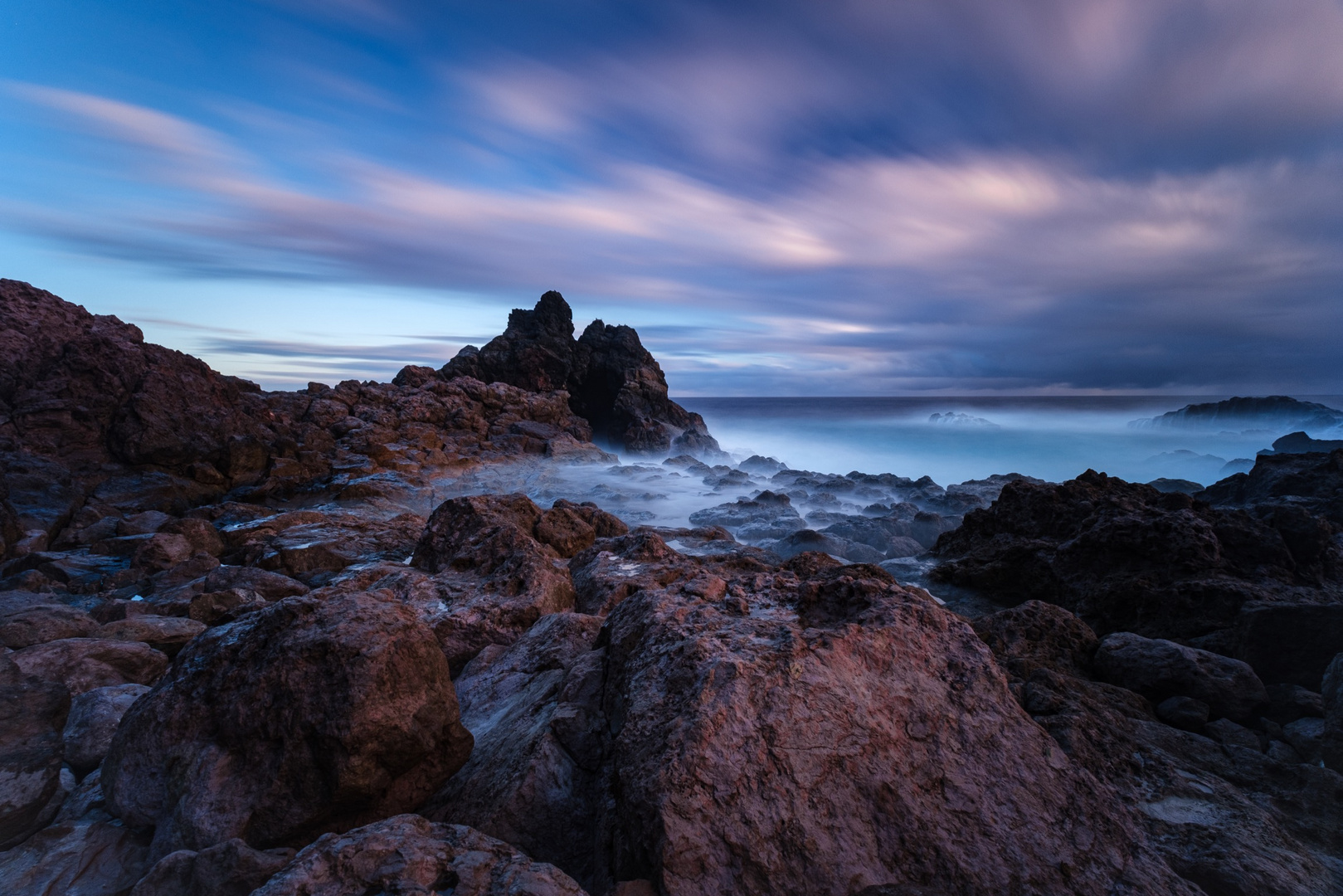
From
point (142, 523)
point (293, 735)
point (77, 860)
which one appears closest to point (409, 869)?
point (293, 735)

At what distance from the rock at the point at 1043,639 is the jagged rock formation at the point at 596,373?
3628 cm

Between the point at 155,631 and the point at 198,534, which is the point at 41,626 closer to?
the point at 155,631

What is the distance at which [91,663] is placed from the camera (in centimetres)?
489

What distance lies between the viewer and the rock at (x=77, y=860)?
2.69 meters

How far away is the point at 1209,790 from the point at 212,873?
468 cm

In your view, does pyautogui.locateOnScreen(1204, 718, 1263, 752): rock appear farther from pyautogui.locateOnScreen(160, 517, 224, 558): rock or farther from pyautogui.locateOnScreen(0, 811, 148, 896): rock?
pyautogui.locateOnScreen(160, 517, 224, 558): rock

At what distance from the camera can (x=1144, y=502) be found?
366 inches

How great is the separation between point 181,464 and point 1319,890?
70.6ft

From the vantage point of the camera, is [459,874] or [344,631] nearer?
[459,874]

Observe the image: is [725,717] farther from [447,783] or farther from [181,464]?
[181,464]

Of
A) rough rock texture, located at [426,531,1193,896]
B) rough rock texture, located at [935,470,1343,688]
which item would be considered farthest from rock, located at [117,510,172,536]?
rough rock texture, located at [935,470,1343,688]

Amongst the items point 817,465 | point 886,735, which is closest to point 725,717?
point 886,735

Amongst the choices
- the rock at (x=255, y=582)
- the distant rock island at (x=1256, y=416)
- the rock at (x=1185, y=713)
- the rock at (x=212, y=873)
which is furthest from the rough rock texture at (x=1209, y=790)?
the distant rock island at (x=1256, y=416)

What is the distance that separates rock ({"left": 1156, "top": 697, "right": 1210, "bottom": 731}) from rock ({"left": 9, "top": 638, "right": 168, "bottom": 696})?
7.81 metres
